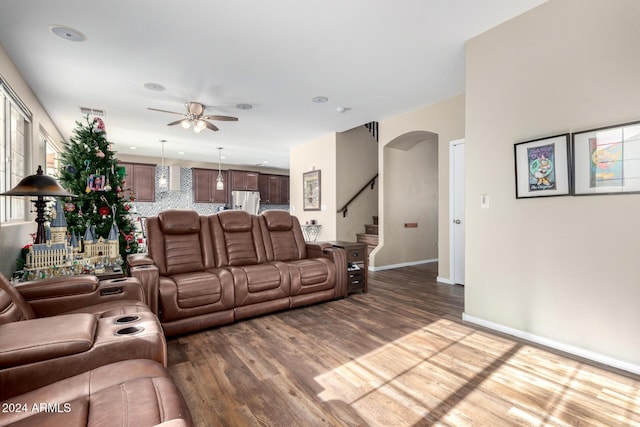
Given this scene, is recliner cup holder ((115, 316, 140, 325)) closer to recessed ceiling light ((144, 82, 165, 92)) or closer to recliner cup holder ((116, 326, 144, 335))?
recliner cup holder ((116, 326, 144, 335))

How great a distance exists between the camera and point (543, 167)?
2.48 meters

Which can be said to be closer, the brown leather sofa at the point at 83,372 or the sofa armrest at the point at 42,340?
the brown leather sofa at the point at 83,372

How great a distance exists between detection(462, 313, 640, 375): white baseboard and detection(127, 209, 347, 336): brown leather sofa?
5.20 feet

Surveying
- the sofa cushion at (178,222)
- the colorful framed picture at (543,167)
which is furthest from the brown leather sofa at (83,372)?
the colorful framed picture at (543,167)

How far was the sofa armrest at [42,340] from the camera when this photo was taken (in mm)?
1146

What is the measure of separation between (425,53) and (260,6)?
1739 mm

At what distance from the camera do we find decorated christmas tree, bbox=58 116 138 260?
3469 millimetres

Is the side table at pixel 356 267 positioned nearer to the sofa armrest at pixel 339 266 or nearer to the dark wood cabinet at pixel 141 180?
the sofa armrest at pixel 339 266

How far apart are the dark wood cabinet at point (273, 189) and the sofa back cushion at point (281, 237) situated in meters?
6.37

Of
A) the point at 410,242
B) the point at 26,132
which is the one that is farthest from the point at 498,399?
the point at 26,132

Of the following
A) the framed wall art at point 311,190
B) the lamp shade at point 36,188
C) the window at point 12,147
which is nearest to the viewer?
the lamp shade at point 36,188

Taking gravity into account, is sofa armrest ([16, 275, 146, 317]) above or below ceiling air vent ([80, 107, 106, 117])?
below

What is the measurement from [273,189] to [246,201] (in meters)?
1.17

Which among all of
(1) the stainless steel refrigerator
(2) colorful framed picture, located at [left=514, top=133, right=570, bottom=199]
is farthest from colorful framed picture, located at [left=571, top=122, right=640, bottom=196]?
(1) the stainless steel refrigerator
